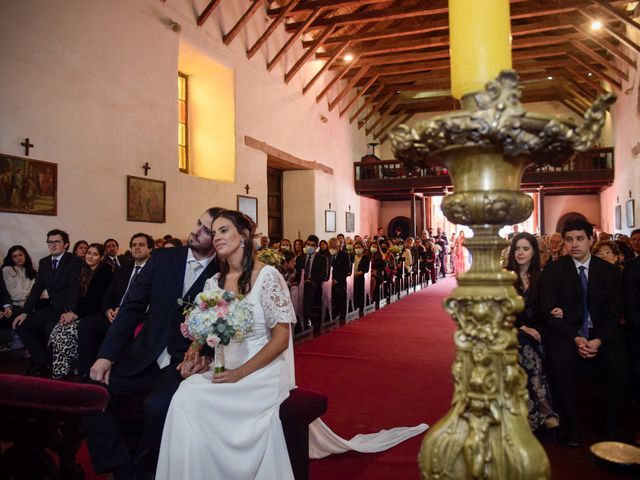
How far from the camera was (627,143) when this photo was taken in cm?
1495

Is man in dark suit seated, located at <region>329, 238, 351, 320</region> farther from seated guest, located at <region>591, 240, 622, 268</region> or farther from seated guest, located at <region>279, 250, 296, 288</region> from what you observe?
seated guest, located at <region>591, 240, 622, 268</region>

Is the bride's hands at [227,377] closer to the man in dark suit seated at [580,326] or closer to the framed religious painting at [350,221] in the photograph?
the man in dark suit seated at [580,326]

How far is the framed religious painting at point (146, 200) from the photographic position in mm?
8953

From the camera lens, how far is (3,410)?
1768 millimetres

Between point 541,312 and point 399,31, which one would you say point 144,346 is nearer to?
point 541,312

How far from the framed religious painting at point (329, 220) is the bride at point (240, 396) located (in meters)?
14.4

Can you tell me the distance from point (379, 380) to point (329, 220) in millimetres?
12571

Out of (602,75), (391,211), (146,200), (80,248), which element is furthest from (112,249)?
(391,211)

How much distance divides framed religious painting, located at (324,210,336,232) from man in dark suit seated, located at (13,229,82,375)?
1187cm

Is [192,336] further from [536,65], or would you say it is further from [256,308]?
[536,65]

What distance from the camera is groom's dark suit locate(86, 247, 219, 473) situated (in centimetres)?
257

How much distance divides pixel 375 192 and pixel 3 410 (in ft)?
64.5

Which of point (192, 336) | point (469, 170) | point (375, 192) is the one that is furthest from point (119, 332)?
point (375, 192)

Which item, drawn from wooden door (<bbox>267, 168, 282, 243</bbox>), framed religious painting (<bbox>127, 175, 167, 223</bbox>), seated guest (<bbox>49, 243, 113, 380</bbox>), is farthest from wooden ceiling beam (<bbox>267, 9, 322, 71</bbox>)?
seated guest (<bbox>49, 243, 113, 380</bbox>)
